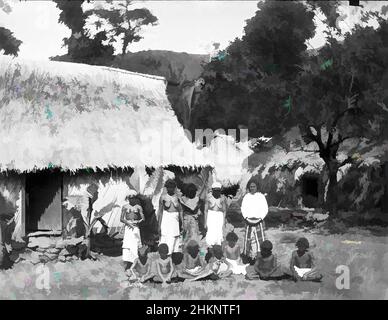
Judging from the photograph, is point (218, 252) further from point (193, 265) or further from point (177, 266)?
point (177, 266)

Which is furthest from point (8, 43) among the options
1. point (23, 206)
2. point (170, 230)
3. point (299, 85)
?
point (299, 85)

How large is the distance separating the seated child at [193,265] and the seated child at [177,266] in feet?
0.20

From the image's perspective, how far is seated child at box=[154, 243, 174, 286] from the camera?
8320mm

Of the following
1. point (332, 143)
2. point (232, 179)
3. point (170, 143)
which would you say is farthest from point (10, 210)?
point (232, 179)

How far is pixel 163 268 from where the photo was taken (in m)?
8.35

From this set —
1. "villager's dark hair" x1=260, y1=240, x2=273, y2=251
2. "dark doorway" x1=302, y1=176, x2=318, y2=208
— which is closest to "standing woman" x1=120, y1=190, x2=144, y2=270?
"villager's dark hair" x1=260, y1=240, x2=273, y2=251

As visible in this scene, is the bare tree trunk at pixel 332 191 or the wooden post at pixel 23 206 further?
the bare tree trunk at pixel 332 191

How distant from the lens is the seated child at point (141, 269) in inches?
329

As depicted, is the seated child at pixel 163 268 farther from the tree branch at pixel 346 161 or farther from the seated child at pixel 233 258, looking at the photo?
the tree branch at pixel 346 161

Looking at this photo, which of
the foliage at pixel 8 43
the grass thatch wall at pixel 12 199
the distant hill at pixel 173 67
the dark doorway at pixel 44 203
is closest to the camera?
the foliage at pixel 8 43

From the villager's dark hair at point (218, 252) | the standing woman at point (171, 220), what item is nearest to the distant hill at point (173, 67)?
the standing woman at point (171, 220)

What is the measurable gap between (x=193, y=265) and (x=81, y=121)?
4.20 m

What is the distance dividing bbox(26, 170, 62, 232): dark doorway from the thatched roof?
966 mm
